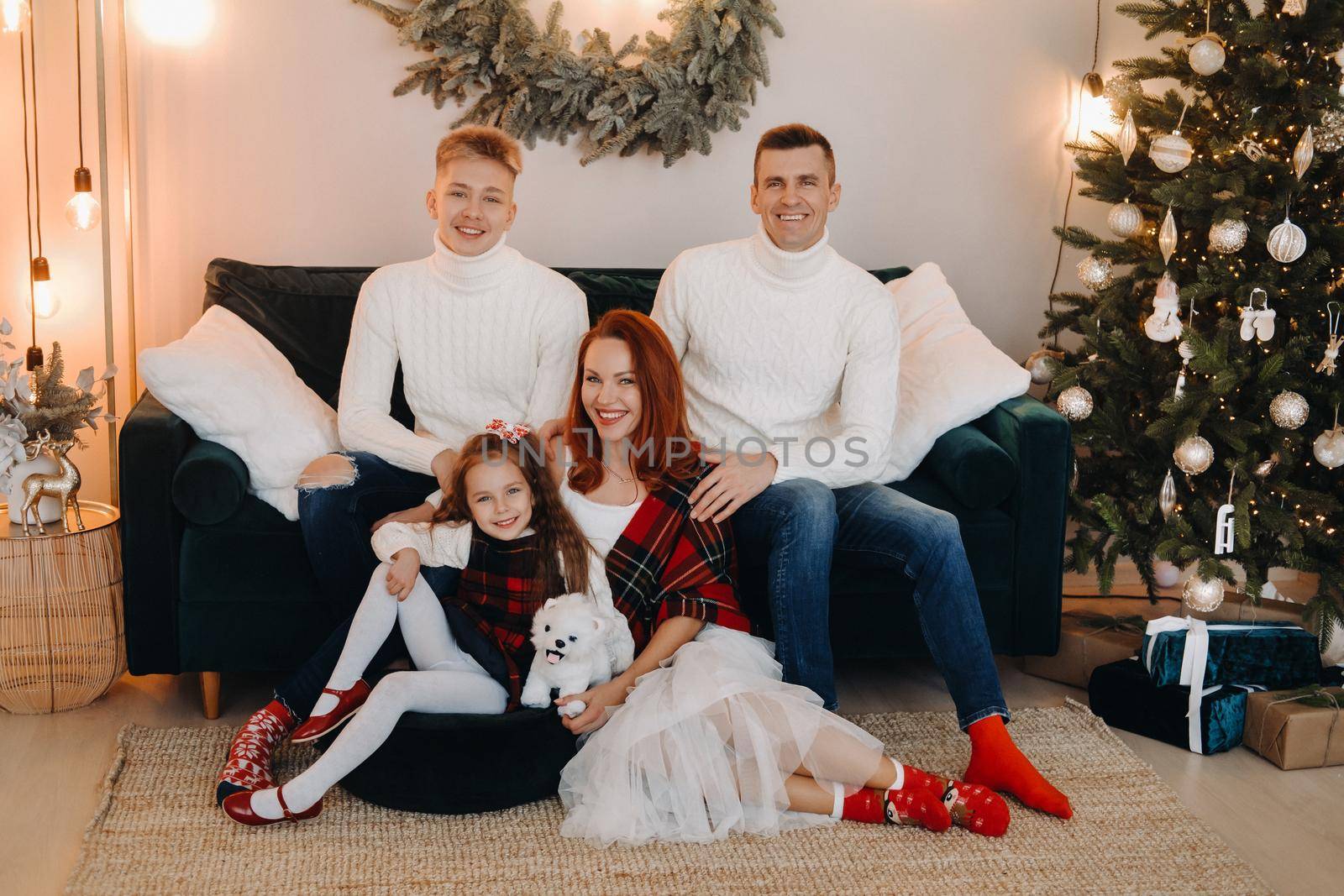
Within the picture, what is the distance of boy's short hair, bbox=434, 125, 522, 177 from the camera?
8.00 feet

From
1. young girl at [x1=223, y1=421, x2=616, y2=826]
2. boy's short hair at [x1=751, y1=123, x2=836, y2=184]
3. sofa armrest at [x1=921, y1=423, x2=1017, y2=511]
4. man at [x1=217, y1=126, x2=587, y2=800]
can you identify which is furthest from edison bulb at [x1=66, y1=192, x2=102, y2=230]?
sofa armrest at [x1=921, y1=423, x2=1017, y2=511]

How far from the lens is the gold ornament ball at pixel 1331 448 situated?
2.47 metres

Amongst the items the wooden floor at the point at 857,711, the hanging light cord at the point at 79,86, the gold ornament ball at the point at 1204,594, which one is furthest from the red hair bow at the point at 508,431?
the gold ornament ball at the point at 1204,594

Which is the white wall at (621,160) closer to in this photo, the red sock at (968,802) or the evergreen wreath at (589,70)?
the evergreen wreath at (589,70)

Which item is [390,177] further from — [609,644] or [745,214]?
[609,644]

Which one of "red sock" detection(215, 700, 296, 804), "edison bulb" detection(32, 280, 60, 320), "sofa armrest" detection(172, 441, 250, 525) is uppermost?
"edison bulb" detection(32, 280, 60, 320)

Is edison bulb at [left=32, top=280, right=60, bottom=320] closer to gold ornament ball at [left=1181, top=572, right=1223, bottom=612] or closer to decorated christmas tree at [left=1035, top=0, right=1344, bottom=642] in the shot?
decorated christmas tree at [left=1035, top=0, right=1344, bottom=642]

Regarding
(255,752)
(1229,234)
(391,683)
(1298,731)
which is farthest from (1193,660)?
(255,752)

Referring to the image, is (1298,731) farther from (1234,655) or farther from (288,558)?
(288,558)

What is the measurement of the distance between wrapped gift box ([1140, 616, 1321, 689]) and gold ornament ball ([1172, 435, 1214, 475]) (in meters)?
0.33

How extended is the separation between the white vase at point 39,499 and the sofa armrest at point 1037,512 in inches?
79.4

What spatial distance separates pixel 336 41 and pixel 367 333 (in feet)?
3.35

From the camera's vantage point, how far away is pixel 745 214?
3352mm

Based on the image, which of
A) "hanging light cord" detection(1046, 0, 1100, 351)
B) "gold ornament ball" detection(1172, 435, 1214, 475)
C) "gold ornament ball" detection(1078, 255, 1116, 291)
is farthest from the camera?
"hanging light cord" detection(1046, 0, 1100, 351)
